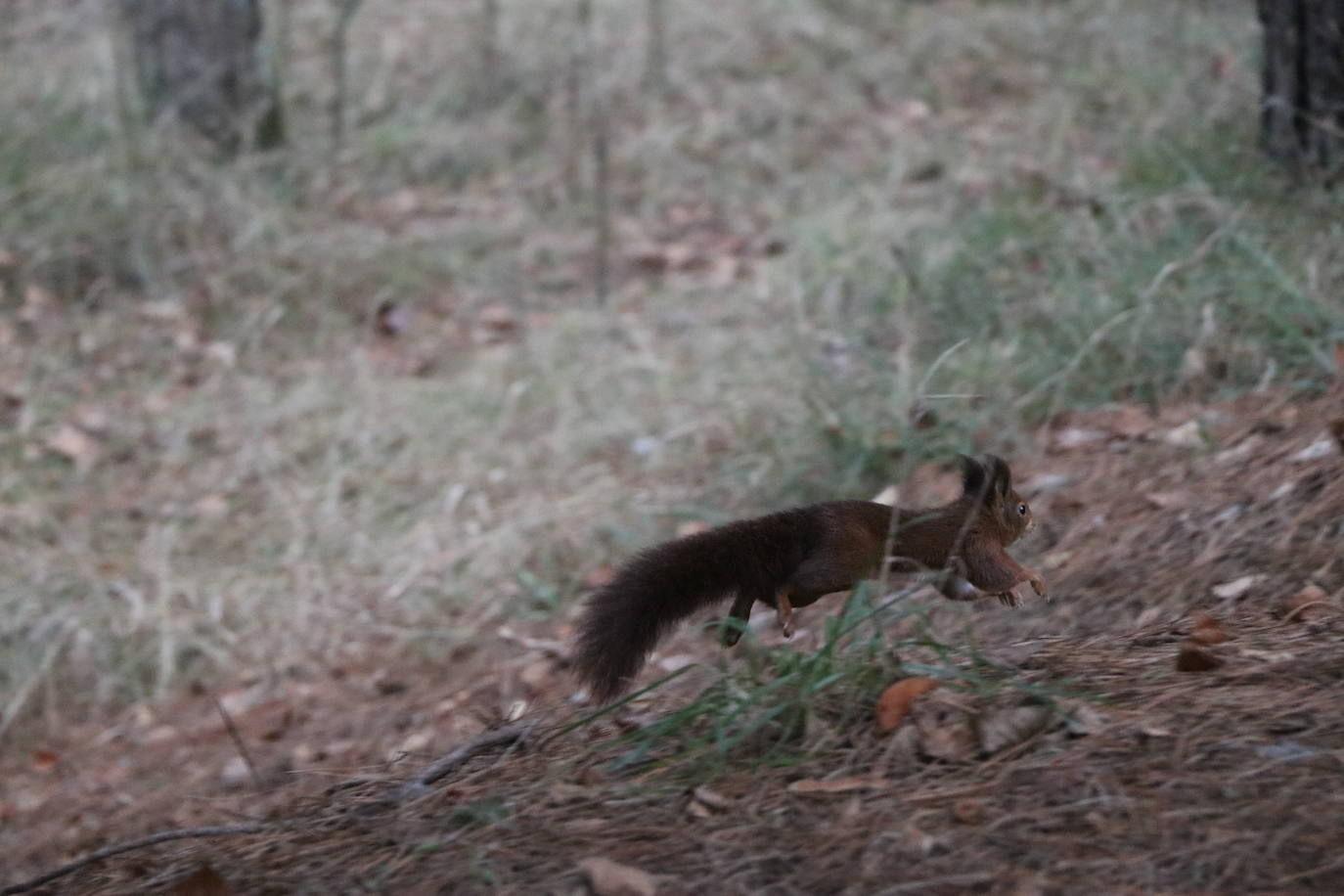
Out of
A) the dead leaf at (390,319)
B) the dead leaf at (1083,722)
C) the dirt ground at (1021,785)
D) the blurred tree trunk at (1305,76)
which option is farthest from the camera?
the dead leaf at (390,319)

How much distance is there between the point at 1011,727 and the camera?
204 centimetres

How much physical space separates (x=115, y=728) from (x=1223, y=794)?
10.8 feet

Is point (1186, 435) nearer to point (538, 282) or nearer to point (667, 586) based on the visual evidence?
point (667, 586)

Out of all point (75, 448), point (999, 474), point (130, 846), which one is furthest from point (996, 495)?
point (75, 448)

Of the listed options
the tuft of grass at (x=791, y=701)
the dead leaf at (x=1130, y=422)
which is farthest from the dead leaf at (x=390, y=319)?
the tuft of grass at (x=791, y=701)

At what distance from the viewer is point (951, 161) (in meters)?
7.04

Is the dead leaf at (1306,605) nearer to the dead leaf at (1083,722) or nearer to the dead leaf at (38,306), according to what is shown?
the dead leaf at (1083,722)

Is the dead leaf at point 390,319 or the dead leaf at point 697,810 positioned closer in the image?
the dead leaf at point 697,810

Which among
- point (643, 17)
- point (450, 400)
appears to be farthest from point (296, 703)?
point (643, 17)

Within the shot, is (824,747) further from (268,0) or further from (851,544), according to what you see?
(268,0)

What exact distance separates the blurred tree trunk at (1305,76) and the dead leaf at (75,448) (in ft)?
13.7

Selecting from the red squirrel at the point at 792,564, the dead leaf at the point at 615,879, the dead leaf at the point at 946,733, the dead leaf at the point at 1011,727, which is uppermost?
the red squirrel at the point at 792,564

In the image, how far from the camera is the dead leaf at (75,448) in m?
5.40

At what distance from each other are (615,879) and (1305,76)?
376 cm
